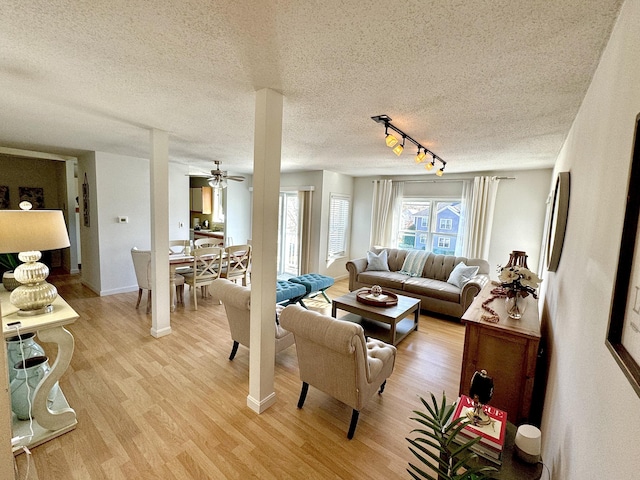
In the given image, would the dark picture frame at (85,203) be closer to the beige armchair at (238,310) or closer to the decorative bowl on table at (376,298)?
the beige armchair at (238,310)

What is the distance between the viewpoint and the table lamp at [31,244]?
1.54m

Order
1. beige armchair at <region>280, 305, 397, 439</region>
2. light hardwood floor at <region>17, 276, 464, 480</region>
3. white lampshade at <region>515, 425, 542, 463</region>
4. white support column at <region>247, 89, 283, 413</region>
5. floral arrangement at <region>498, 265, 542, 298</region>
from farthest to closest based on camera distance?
1. floral arrangement at <region>498, 265, 542, 298</region>
2. white support column at <region>247, 89, 283, 413</region>
3. beige armchair at <region>280, 305, 397, 439</region>
4. light hardwood floor at <region>17, 276, 464, 480</region>
5. white lampshade at <region>515, 425, 542, 463</region>

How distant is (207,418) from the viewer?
208 cm

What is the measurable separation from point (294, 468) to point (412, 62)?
2458mm

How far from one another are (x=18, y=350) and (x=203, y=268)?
234 centimetres

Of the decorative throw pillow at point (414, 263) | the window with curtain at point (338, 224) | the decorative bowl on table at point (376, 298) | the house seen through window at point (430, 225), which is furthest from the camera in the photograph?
the window with curtain at point (338, 224)

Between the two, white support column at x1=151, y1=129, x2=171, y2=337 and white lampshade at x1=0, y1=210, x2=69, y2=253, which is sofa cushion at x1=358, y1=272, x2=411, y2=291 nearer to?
white support column at x1=151, y1=129, x2=171, y2=337

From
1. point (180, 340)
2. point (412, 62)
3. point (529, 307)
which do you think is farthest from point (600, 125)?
point (180, 340)

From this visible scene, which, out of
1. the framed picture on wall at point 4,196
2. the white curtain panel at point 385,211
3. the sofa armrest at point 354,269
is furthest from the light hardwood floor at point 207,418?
the framed picture on wall at point 4,196

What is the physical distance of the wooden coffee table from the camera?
3217 millimetres

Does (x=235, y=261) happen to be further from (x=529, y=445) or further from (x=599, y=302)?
(x=599, y=302)

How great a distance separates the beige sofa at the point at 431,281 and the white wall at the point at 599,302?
8.83 ft

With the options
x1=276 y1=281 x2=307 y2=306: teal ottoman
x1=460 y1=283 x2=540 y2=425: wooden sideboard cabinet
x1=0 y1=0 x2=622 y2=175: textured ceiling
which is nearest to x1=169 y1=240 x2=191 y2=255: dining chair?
x1=276 y1=281 x2=307 y2=306: teal ottoman

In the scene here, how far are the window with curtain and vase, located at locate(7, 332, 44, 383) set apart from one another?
4.71 metres
